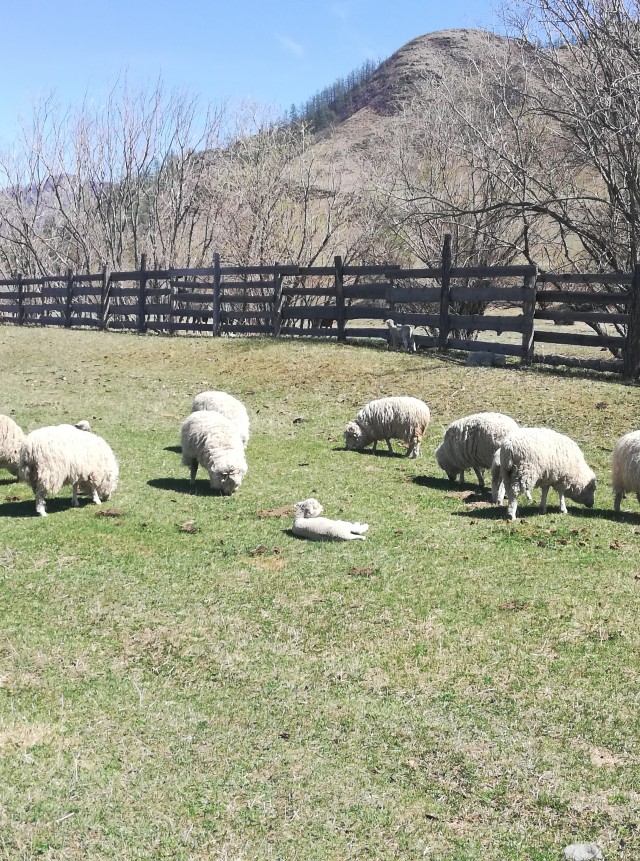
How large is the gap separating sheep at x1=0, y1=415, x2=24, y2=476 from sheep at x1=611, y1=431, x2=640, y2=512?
6.56 metres

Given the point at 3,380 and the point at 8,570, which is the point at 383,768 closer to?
the point at 8,570

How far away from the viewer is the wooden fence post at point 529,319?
17.1 m

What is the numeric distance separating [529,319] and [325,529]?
11090 mm

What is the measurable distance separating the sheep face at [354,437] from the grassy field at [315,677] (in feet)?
6.24

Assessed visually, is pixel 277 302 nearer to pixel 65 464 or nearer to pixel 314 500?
pixel 65 464

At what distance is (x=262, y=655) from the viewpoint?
205 inches

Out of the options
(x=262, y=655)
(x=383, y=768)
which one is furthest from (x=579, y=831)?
(x=262, y=655)

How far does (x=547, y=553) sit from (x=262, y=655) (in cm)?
305

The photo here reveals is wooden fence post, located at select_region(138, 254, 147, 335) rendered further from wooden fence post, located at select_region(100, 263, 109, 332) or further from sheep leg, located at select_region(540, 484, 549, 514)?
sheep leg, located at select_region(540, 484, 549, 514)

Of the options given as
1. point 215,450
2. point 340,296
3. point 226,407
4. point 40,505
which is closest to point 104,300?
point 340,296

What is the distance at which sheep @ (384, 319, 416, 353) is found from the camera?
19500mm

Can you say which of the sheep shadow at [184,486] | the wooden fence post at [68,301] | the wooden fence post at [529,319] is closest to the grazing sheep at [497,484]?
the sheep shadow at [184,486]

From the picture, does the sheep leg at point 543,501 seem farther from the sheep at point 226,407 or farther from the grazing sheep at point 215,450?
the sheep at point 226,407

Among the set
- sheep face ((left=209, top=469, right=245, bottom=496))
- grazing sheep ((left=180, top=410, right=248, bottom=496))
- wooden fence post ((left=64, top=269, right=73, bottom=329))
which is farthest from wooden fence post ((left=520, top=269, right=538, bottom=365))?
wooden fence post ((left=64, top=269, right=73, bottom=329))
